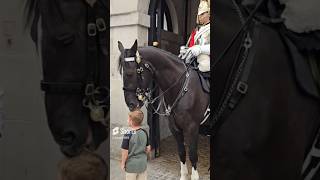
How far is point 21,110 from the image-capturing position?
60.6 inches

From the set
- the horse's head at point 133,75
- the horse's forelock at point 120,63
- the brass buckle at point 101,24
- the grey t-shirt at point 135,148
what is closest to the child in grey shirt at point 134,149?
the grey t-shirt at point 135,148

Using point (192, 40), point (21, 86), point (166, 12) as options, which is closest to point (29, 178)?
point (21, 86)

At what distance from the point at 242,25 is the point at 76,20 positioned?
68 centimetres

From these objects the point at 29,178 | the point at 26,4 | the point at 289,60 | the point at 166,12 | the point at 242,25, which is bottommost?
the point at 29,178

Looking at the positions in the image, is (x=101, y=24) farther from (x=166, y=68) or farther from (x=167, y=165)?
(x=167, y=165)

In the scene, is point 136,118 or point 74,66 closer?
point 74,66

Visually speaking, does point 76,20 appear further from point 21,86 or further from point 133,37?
point 133,37

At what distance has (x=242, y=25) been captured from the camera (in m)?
Answer: 1.27

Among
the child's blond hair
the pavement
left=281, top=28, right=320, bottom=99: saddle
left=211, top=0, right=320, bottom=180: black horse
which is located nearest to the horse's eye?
the child's blond hair

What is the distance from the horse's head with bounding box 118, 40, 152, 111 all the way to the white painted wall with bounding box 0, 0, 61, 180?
1.73 meters

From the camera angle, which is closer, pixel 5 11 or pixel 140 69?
pixel 5 11

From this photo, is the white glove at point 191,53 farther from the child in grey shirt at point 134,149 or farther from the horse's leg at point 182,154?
the child in grey shirt at point 134,149

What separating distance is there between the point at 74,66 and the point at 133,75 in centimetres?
178

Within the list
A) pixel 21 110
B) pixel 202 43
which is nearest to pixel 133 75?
pixel 202 43
